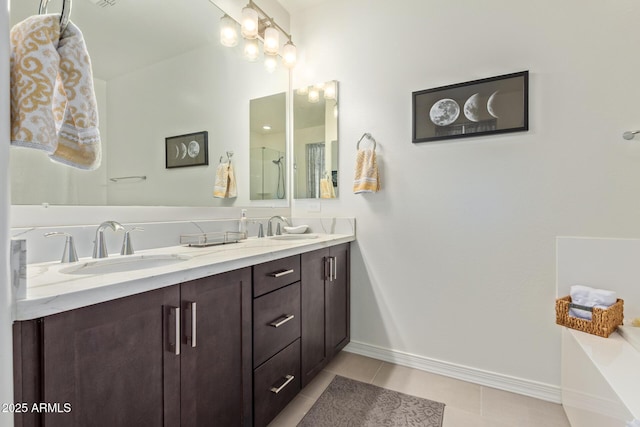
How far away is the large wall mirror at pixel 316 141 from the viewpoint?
227 cm

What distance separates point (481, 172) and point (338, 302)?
123 centimetres

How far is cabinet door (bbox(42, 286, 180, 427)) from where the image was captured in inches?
26.3

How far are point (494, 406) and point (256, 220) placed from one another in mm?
1790

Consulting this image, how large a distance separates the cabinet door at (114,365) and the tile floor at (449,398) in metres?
0.82

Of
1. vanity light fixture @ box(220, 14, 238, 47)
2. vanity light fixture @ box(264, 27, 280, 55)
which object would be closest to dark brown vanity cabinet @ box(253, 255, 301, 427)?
vanity light fixture @ box(220, 14, 238, 47)

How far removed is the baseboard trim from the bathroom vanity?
0.69 m

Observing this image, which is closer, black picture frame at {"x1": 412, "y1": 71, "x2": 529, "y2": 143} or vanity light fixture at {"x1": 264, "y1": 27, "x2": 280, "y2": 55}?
black picture frame at {"x1": 412, "y1": 71, "x2": 529, "y2": 143}

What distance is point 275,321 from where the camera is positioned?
4.49ft

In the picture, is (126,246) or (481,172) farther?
(481,172)

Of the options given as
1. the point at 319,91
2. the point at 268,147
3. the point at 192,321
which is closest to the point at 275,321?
the point at 192,321

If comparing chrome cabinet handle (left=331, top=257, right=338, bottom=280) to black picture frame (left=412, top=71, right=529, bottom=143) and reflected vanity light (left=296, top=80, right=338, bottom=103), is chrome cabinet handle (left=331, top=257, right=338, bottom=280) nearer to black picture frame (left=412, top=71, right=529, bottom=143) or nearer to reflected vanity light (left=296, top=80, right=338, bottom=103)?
black picture frame (left=412, top=71, right=529, bottom=143)

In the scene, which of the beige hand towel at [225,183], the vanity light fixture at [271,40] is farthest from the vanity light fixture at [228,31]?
the beige hand towel at [225,183]

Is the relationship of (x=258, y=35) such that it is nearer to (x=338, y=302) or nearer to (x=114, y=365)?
(x=338, y=302)

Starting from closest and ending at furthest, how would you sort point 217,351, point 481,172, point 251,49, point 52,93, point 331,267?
point 52,93
point 217,351
point 481,172
point 331,267
point 251,49
